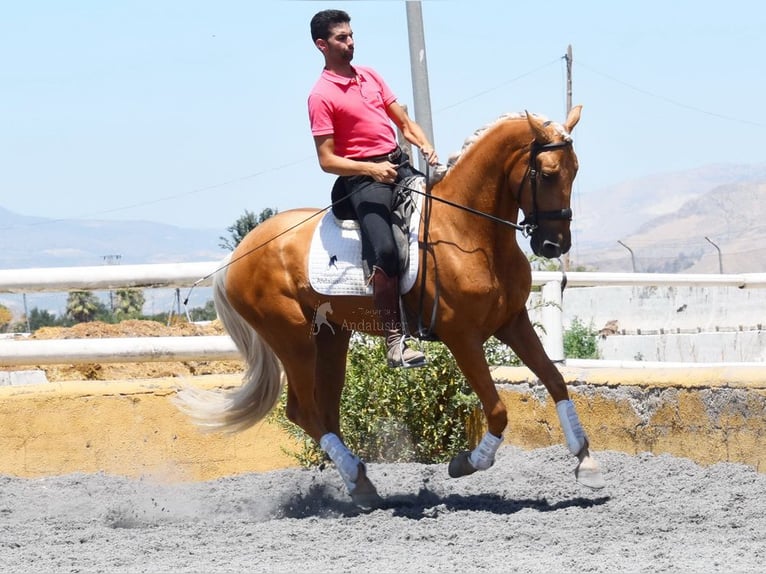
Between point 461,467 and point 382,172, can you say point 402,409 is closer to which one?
point 461,467

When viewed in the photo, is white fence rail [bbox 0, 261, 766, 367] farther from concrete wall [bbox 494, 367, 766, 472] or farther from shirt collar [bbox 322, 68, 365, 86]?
shirt collar [bbox 322, 68, 365, 86]

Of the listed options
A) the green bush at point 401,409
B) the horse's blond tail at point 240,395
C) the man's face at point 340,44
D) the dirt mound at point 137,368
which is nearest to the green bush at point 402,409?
the green bush at point 401,409

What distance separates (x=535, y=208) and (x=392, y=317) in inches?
40.0

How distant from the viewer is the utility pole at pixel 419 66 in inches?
411

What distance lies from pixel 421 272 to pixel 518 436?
1.72 meters

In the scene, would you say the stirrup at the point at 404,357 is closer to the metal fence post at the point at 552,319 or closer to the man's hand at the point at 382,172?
the man's hand at the point at 382,172

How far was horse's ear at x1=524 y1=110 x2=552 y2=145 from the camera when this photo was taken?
5969 mm

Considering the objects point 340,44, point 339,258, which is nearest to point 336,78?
point 340,44

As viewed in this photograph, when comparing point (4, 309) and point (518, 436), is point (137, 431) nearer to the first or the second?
point (518, 436)

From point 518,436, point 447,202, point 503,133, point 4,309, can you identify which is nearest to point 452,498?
point 518,436

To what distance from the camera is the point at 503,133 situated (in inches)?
247

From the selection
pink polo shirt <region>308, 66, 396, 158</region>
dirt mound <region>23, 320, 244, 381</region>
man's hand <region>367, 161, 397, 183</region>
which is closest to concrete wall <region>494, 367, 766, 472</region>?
man's hand <region>367, 161, 397, 183</region>

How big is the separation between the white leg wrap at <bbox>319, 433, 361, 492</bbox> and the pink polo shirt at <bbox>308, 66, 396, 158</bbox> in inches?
66.3

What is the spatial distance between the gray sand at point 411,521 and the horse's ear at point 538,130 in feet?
6.23
